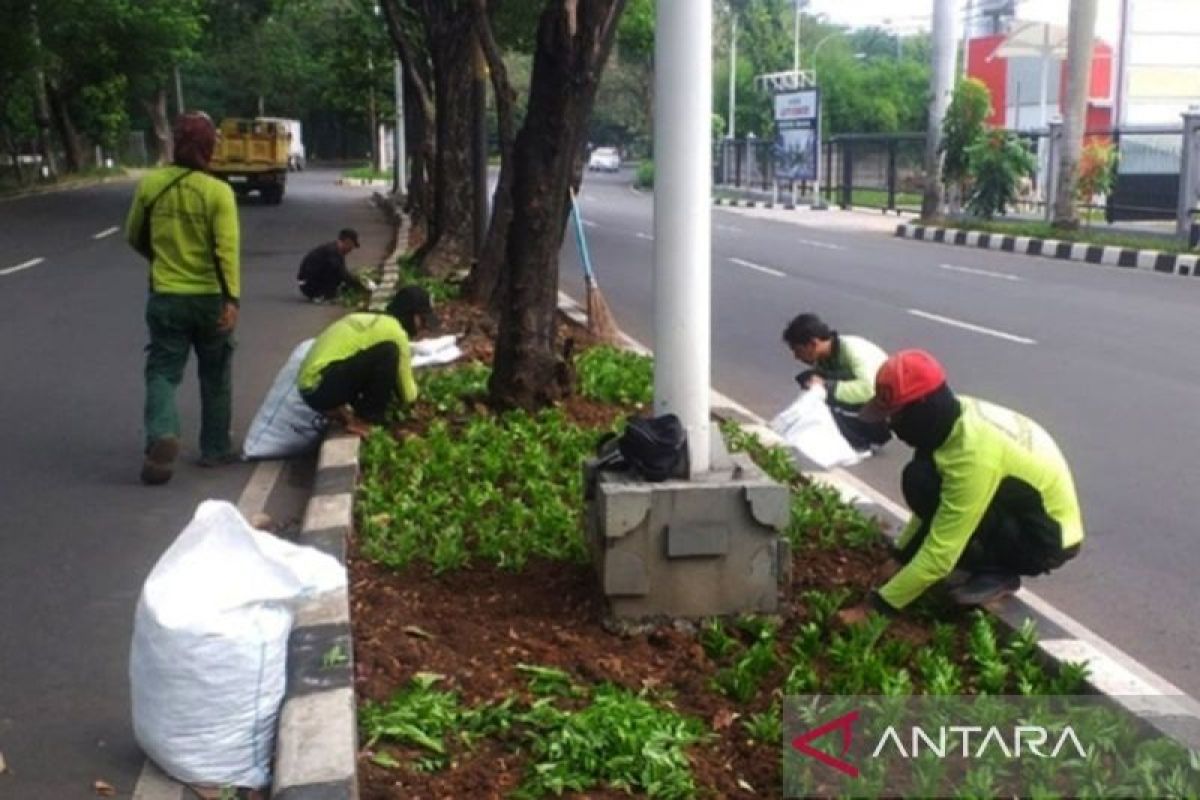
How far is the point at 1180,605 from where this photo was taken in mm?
5430

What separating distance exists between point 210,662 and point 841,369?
4.26 meters

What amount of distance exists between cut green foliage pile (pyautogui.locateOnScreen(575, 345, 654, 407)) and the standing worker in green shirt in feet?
6.81

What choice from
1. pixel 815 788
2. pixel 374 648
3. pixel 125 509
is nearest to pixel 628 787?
pixel 815 788

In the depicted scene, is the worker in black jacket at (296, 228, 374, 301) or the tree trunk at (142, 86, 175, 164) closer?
the worker in black jacket at (296, 228, 374, 301)

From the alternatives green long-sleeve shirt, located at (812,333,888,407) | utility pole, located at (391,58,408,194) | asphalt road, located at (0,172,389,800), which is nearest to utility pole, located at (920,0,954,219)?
utility pole, located at (391,58,408,194)

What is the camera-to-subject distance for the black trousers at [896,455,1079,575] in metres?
4.62

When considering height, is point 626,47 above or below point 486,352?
above

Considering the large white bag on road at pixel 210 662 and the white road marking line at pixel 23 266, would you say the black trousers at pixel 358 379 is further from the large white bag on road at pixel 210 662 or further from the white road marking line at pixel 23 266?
the white road marking line at pixel 23 266

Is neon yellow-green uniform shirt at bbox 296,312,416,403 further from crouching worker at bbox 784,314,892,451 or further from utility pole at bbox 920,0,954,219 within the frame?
utility pole at bbox 920,0,954,219

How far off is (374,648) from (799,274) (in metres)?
14.3

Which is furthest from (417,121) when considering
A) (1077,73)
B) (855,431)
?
(855,431)

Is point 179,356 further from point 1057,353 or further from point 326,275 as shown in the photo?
point 326,275

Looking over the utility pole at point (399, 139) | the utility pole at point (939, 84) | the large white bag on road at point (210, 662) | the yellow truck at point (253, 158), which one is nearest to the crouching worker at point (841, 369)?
the large white bag on road at point (210, 662)

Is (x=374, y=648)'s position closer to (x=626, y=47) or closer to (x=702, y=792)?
(x=702, y=792)
